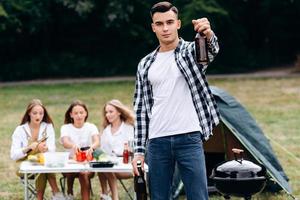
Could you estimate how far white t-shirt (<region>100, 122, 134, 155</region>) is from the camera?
6.95m

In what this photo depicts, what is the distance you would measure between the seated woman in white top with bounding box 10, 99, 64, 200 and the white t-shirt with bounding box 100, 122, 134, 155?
0.50 m

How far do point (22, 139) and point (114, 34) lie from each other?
66.5 ft

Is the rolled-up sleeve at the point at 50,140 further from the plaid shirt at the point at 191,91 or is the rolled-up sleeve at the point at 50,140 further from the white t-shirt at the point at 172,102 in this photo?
the white t-shirt at the point at 172,102

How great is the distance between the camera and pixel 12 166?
9219 millimetres

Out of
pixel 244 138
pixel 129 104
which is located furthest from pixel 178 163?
pixel 129 104

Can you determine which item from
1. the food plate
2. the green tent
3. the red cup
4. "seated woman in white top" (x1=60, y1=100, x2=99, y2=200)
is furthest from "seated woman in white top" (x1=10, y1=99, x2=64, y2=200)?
the green tent

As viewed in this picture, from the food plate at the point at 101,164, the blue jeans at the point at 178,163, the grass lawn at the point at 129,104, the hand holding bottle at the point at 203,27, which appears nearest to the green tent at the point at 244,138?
the grass lawn at the point at 129,104

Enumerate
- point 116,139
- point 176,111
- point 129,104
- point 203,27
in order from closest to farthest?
point 203,27, point 176,111, point 116,139, point 129,104

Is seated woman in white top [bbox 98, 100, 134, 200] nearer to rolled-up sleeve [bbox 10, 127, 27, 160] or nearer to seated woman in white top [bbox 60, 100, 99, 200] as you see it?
seated woman in white top [bbox 60, 100, 99, 200]

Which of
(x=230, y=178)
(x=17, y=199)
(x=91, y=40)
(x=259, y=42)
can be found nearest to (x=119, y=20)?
(x=91, y=40)

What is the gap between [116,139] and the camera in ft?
22.8

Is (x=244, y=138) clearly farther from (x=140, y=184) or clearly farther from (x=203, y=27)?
(x=203, y=27)

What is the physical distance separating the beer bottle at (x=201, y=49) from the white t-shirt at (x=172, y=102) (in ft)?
0.47

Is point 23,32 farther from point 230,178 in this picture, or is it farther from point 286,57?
point 230,178
